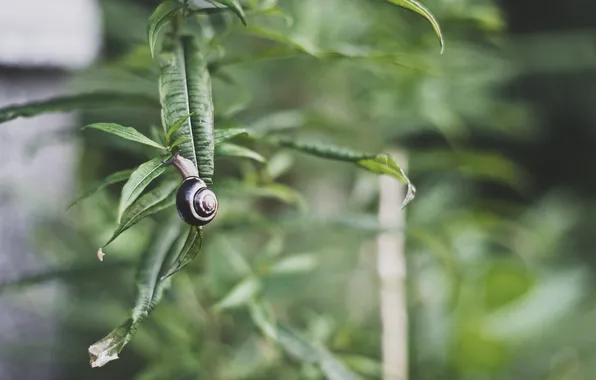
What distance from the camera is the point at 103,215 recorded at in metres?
0.67

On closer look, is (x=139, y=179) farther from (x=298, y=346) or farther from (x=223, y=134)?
(x=298, y=346)

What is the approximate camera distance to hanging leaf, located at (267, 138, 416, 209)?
13.1 inches

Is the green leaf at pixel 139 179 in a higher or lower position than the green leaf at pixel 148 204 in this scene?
higher

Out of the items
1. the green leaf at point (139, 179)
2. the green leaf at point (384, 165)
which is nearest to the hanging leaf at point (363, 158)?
the green leaf at point (384, 165)

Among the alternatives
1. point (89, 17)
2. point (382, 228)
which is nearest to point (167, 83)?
point (382, 228)

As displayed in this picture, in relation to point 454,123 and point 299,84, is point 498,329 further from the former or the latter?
point 299,84

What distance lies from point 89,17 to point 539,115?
904 millimetres

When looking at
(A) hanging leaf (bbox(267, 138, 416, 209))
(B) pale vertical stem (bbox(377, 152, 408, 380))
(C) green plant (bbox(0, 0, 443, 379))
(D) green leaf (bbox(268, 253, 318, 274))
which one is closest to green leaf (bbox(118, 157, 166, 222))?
(C) green plant (bbox(0, 0, 443, 379))

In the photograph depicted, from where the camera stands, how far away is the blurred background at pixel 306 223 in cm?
59

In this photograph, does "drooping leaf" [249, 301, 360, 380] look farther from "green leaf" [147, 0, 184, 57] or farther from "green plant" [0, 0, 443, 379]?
"green leaf" [147, 0, 184, 57]

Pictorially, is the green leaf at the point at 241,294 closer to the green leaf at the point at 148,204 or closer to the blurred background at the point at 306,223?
the blurred background at the point at 306,223

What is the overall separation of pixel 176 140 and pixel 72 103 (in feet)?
0.49

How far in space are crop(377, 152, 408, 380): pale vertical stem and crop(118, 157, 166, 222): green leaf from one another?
40 centimetres

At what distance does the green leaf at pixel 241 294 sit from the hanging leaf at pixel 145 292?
0.22 ft
